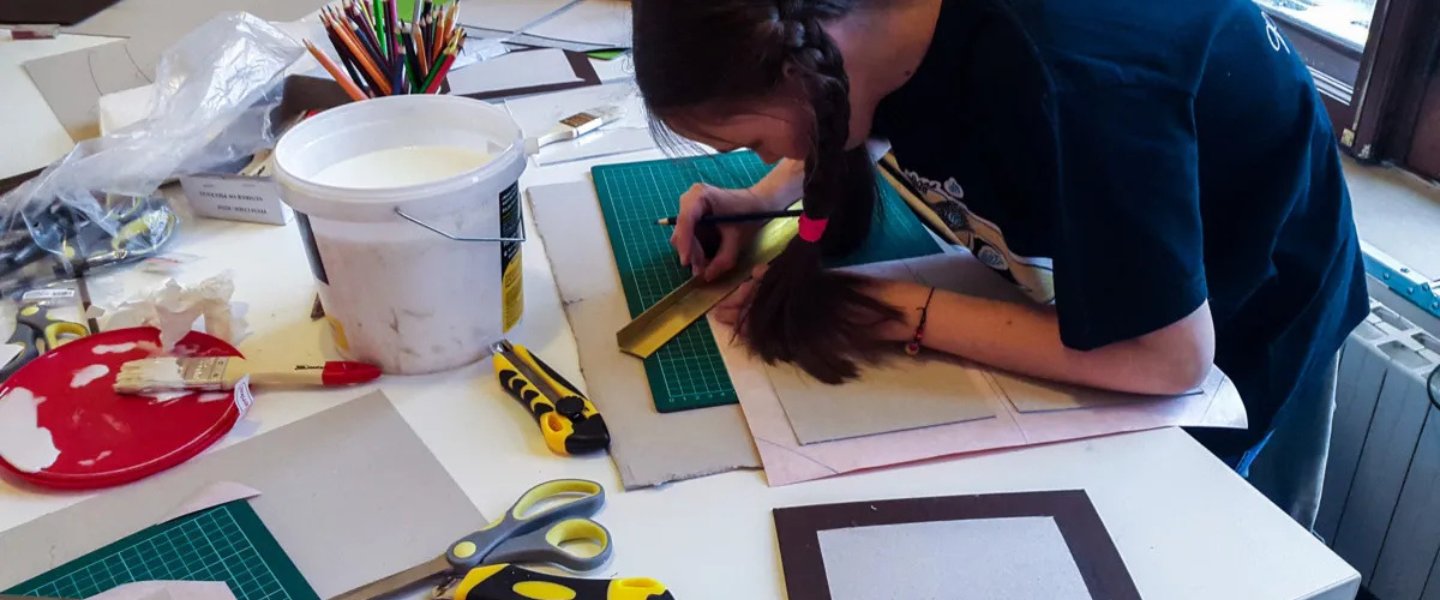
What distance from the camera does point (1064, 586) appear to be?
2.07ft

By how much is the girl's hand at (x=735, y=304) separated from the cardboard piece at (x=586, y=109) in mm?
321

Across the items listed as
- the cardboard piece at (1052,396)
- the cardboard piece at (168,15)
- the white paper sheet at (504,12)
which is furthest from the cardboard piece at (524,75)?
the cardboard piece at (1052,396)

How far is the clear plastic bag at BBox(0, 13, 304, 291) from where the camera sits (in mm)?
958

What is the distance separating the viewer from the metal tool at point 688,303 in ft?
2.84

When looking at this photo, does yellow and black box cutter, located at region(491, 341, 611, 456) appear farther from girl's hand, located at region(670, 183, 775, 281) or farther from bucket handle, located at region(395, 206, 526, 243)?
girl's hand, located at region(670, 183, 775, 281)

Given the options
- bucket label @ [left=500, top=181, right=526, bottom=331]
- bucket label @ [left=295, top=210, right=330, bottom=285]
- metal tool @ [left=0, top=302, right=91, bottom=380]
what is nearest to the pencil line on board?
bucket label @ [left=500, top=181, right=526, bottom=331]

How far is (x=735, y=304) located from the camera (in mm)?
899

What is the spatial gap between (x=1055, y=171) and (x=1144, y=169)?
0.06m

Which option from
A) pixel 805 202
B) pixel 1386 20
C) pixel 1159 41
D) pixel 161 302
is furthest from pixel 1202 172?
pixel 161 302

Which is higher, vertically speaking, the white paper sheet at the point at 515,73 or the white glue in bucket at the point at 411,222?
the white glue in bucket at the point at 411,222

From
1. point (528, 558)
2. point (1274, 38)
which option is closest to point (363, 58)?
point (528, 558)

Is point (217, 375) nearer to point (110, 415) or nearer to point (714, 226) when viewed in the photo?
point (110, 415)

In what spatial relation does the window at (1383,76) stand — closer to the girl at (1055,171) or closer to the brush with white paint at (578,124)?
the girl at (1055,171)

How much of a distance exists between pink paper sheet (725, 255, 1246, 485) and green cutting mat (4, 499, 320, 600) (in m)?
0.32
